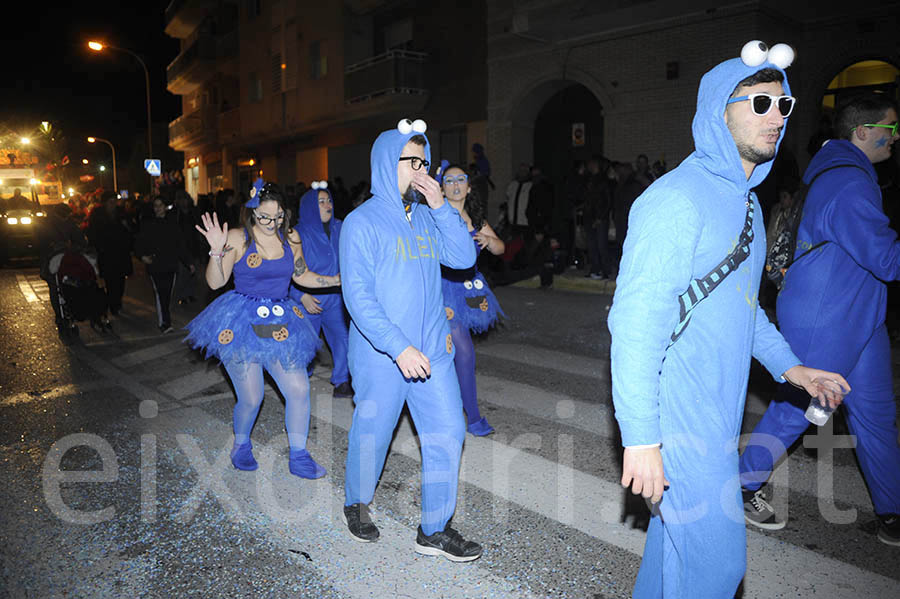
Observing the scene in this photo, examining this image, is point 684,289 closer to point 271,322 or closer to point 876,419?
point 876,419

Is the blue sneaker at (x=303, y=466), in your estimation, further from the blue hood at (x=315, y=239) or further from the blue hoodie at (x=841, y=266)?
the blue hoodie at (x=841, y=266)

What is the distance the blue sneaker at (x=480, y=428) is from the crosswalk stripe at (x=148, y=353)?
196 inches

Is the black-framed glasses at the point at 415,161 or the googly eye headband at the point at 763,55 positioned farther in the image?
the black-framed glasses at the point at 415,161

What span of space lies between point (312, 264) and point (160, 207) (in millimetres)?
5622

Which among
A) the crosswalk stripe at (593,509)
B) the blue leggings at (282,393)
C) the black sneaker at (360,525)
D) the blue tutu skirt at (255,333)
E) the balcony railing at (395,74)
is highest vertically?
the balcony railing at (395,74)

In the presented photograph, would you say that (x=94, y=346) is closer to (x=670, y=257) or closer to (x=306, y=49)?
(x=670, y=257)

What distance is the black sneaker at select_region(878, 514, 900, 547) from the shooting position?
12.1 feet

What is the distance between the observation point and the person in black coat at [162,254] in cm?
1018

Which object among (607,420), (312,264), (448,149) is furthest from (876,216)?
(448,149)

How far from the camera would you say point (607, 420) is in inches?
227

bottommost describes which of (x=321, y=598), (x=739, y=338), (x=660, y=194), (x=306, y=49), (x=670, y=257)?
(x=321, y=598)

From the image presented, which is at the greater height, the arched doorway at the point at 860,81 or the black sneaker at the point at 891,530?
the arched doorway at the point at 860,81

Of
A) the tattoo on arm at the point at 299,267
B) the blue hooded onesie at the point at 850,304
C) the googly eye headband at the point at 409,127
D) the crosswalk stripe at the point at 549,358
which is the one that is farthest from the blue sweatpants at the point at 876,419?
the tattoo on arm at the point at 299,267

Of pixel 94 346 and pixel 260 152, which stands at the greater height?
pixel 260 152
